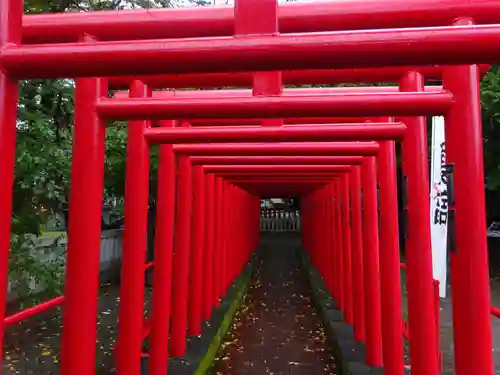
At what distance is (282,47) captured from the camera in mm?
1721

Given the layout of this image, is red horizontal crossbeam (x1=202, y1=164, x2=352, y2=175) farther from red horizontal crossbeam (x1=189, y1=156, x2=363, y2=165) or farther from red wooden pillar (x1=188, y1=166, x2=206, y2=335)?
red horizontal crossbeam (x1=189, y1=156, x2=363, y2=165)

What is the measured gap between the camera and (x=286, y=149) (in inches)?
177

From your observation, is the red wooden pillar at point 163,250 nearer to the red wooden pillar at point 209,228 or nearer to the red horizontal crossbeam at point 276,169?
the red horizontal crossbeam at point 276,169

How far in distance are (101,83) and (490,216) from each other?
13.4 meters

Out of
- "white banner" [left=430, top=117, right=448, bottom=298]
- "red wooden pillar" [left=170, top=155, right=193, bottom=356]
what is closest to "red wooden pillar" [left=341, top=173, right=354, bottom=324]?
"white banner" [left=430, top=117, right=448, bottom=298]

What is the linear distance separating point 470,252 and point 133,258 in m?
2.32

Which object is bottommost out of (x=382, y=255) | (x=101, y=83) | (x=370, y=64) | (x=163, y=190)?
(x=382, y=255)

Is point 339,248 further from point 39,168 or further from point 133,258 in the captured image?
point 39,168

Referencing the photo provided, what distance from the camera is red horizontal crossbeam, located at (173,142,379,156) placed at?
441 centimetres

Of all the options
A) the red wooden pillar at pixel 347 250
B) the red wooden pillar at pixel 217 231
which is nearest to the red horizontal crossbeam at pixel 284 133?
the red wooden pillar at pixel 347 250

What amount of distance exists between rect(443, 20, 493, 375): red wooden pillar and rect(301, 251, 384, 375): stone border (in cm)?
271

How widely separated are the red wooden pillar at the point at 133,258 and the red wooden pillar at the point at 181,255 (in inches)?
58.9

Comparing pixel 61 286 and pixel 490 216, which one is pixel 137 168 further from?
pixel 490 216

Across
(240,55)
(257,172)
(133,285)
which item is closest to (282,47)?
(240,55)
